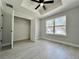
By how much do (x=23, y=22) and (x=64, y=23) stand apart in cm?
408

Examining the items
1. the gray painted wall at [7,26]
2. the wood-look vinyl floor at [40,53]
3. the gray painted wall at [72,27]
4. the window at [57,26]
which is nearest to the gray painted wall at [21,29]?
the gray painted wall at [7,26]

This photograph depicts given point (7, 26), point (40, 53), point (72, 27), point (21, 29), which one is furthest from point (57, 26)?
point (7, 26)

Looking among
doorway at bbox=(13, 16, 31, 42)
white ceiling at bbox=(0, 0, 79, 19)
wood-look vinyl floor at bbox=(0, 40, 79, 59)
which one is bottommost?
wood-look vinyl floor at bbox=(0, 40, 79, 59)

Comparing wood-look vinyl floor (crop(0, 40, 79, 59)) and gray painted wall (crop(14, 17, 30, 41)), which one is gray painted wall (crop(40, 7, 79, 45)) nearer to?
wood-look vinyl floor (crop(0, 40, 79, 59))

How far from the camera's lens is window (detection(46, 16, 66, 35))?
446cm

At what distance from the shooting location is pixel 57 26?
4.98 meters

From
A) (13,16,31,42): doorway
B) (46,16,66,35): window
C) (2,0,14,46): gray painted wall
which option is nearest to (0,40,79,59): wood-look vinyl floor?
(2,0,14,46): gray painted wall

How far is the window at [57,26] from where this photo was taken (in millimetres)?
4463

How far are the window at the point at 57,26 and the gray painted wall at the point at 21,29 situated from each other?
231 cm

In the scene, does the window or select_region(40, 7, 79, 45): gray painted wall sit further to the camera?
the window

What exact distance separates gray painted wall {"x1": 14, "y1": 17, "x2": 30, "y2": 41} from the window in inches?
91.0

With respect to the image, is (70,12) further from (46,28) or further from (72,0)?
(46,28)

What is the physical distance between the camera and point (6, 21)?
3.70 meters

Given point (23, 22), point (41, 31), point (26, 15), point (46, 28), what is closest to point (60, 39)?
point (46, 28)
